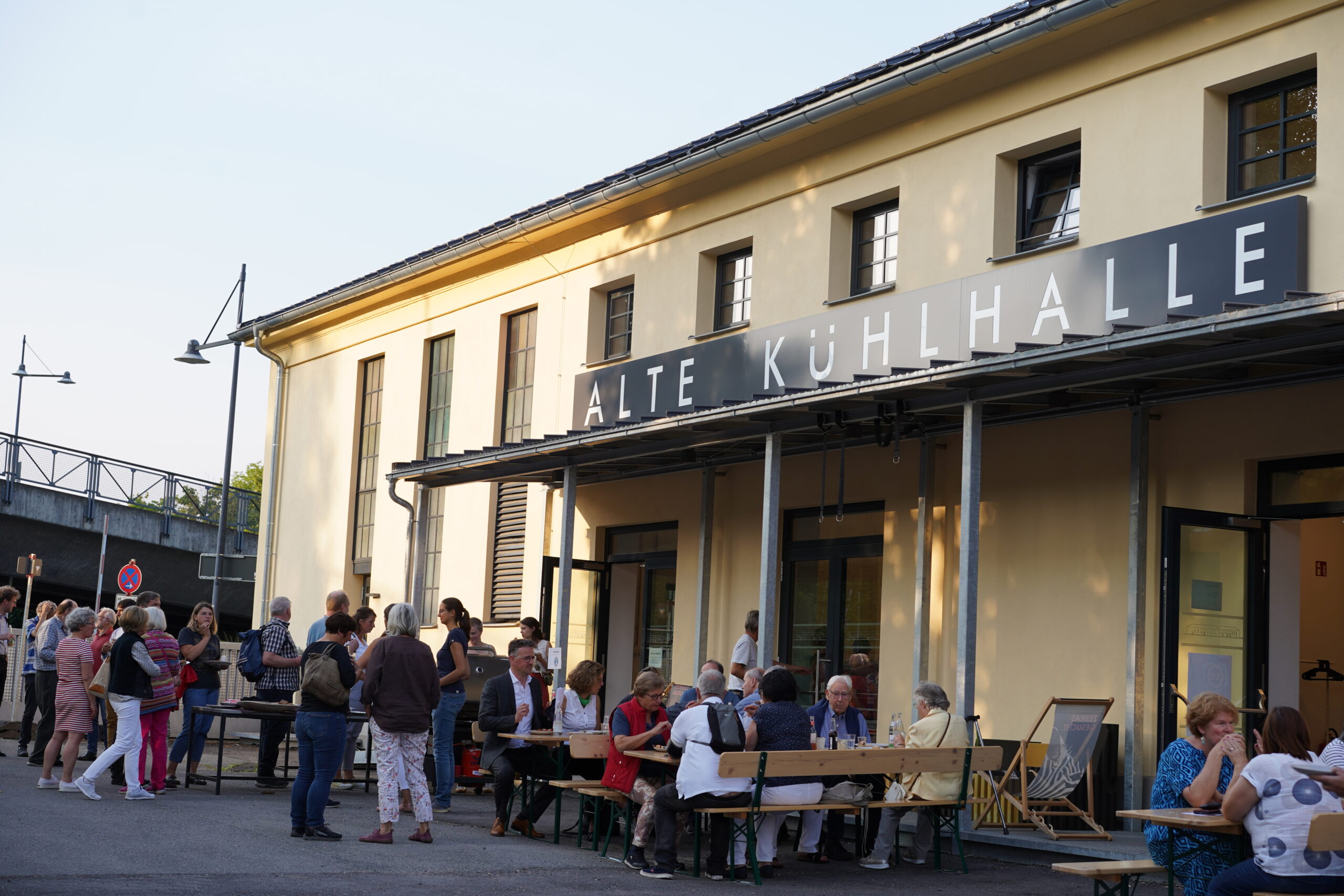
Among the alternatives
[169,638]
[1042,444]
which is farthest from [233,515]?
[1042,444]

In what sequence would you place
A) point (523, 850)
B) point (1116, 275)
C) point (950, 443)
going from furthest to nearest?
point (950, 443) < point (1116, 275) < point (523, 850)

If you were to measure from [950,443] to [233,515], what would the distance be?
89.6 feet

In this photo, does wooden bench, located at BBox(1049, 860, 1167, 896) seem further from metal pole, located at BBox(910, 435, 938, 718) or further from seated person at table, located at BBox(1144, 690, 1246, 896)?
metal pole, located at BBox(910, 435, 938, 718)

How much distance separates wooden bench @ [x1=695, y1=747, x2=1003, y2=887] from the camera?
8.67 m

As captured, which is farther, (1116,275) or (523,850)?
(1116,275)

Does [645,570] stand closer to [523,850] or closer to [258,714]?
[258,714]

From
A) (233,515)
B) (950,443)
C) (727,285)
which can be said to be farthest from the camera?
(233,515)

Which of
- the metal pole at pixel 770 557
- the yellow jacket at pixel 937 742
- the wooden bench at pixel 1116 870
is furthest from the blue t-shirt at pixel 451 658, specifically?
the wooden bench at pixel 1116 870

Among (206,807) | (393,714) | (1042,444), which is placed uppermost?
(1042,444)

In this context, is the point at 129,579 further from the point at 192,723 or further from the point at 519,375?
the point at 192,723

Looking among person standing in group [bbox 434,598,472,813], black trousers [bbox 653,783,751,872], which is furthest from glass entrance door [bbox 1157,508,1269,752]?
person standing in group [bbox 434,598,472,813]

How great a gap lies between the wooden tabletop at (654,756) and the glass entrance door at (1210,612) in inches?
150

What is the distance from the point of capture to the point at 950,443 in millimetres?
12773

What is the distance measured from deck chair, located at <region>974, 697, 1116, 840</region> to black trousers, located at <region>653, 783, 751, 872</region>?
2.05 metres
